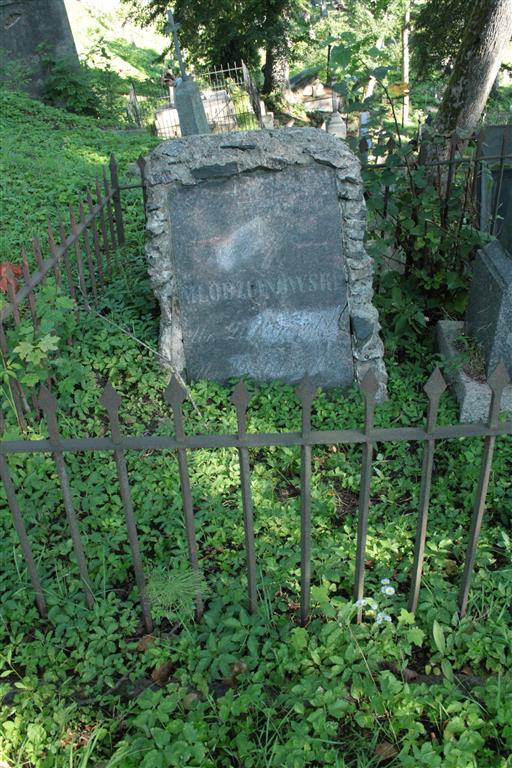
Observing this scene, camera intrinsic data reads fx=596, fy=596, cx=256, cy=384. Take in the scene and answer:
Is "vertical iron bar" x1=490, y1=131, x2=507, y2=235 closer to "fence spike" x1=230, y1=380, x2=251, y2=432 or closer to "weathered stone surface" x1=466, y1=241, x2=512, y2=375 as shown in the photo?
"weathered stone surface" x1=466, y1=241, x2=512, y2=375

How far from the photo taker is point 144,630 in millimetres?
2314

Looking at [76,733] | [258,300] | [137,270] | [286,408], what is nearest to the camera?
[76,733]

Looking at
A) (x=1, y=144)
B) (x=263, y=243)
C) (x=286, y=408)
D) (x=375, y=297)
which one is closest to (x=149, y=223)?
(x=263, y=243)

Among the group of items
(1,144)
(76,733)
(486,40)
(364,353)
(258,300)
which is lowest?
(76,733)

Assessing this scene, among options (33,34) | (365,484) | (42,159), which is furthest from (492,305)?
(33,34)

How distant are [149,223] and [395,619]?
8.97 ft

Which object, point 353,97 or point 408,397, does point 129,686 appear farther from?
point 353,97

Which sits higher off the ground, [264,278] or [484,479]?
[264,278]

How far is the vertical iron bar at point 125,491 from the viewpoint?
6.11 ft

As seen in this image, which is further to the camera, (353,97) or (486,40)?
(486,40)

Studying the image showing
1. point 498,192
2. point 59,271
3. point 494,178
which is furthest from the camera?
point 494,178

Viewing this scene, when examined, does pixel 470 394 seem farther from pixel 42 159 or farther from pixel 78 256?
pixel 42 159

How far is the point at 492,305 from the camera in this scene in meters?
3.59

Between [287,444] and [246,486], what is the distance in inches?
8.7
